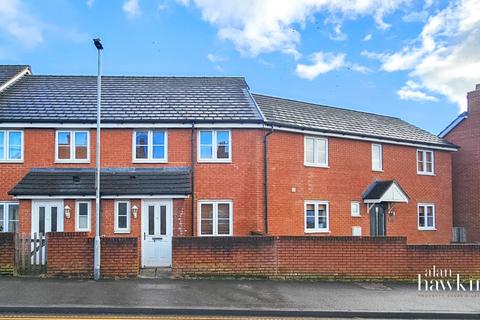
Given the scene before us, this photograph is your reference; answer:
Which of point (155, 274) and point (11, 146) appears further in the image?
point (11, 146)

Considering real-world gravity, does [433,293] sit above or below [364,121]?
below

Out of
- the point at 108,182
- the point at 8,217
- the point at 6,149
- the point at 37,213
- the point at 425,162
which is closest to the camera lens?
the point at 37,213

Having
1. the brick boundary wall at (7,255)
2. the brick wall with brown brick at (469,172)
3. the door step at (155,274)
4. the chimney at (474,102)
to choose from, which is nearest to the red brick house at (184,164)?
the door step at (155,274)

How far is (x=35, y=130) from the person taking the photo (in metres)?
19.1

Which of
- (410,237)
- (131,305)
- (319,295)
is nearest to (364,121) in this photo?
(410,237)

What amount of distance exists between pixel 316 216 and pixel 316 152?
285 centimetres

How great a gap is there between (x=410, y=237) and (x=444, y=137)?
322 inches

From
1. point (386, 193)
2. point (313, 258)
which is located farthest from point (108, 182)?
point (386, 193)

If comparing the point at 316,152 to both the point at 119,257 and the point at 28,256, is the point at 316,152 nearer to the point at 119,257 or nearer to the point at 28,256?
the point at 119,257

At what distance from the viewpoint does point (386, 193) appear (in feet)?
71.7

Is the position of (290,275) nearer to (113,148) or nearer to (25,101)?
(113,148)

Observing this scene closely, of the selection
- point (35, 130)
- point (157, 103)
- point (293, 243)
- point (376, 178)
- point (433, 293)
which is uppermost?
point (157, 103)

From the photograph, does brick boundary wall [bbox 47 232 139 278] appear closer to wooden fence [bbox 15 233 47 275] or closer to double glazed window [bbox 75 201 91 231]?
wooden fence [bbox 15 233 47 275]

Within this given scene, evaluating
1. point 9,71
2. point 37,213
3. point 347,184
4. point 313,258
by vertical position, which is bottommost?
point 313,258
